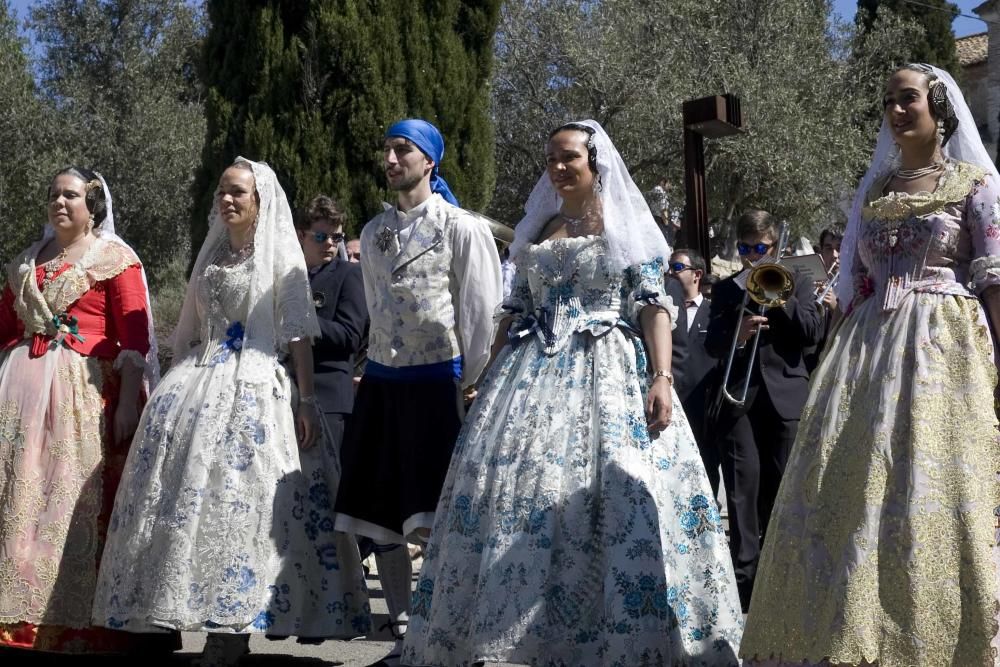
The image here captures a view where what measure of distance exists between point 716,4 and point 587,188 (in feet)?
65.5

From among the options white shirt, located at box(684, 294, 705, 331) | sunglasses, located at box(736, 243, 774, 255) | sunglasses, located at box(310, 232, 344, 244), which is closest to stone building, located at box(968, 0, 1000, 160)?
white shirt, located at box(684, 294, 705, 331)

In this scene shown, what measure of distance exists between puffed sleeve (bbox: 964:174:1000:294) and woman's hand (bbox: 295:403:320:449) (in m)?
2.64

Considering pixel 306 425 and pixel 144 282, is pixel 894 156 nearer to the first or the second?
pixel 306 425

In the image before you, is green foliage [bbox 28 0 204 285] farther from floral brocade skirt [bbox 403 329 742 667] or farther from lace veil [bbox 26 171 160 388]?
floral brocade skirt [bbox 403 329 742 667]

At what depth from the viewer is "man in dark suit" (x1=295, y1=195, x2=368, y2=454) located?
6379 millimetres

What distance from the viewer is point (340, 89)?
13.2 metres

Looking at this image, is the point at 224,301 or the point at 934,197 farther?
the point at 224,301

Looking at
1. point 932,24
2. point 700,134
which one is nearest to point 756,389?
point 700,134

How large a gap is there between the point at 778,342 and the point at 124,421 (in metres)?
3.21

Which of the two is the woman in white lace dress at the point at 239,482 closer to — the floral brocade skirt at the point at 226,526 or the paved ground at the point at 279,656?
the floral brocade skirt at the point at 226,526

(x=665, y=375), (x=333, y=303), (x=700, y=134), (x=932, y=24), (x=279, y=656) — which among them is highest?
(x=932, y=24)

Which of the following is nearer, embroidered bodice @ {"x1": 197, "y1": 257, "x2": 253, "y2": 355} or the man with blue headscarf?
the man with blue headscarf

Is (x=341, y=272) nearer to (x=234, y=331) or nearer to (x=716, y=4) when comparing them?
(x=234, y=331)

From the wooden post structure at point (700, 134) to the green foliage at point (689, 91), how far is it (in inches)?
448
